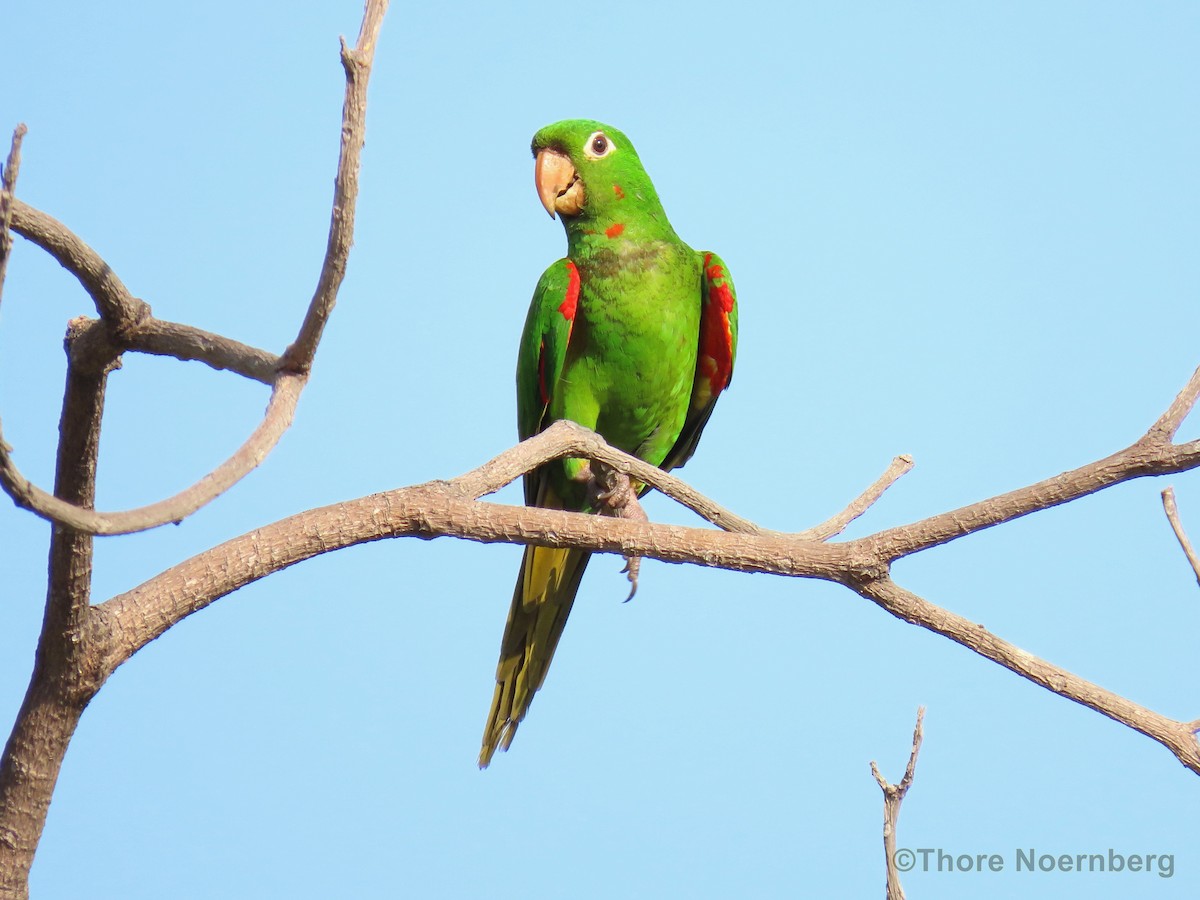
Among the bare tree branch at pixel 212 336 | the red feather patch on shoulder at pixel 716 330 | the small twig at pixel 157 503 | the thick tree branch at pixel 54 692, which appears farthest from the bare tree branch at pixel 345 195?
the red feather patch on shoulder at pixel 716 330

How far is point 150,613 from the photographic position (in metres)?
2.08

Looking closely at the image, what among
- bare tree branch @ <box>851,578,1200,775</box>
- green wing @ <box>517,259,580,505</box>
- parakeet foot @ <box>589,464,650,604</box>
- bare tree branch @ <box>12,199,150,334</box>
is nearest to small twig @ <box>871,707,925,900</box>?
bare tree branch @ <box>851,578,1200,775</box>

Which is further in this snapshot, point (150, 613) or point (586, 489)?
point (586, 489)

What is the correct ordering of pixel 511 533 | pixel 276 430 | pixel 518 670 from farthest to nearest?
pixel 518 670
pixel 511 533
pixel 276 430

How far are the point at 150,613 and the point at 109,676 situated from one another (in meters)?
0.15

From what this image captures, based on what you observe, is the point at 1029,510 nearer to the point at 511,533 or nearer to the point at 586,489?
the point at 511,533

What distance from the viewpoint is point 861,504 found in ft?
8.93

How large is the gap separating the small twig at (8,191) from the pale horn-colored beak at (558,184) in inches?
101

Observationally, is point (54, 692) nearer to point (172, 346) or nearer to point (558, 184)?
point (172, 346)

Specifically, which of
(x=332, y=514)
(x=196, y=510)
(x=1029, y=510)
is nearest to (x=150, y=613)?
(x=332, y=514)

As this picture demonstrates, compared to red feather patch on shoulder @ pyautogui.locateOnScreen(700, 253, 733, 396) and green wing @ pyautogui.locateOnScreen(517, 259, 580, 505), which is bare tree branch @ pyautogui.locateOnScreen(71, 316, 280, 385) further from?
red feather patch on shoulder @ pyautogui.locateOnScreen(700, 253, 733, 396)

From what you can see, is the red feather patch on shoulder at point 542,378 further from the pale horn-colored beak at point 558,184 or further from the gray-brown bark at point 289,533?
the gray-brown bark at point 289,533

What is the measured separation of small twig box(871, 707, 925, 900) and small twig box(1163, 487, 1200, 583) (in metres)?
0.61

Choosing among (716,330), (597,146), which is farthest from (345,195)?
(716,330)
